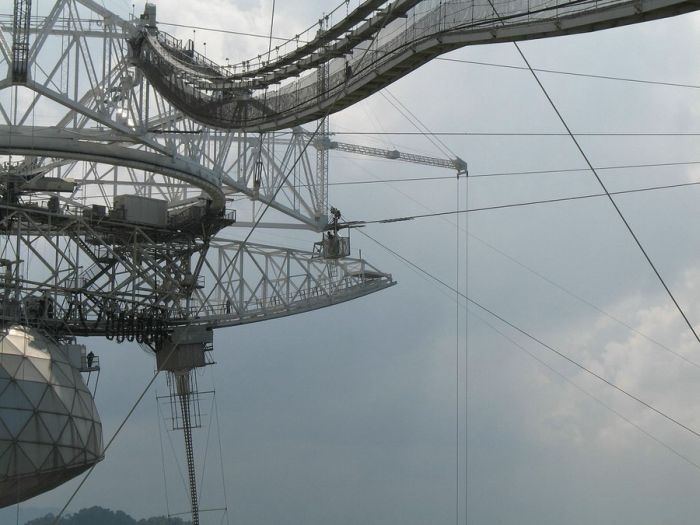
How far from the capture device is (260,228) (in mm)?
56969

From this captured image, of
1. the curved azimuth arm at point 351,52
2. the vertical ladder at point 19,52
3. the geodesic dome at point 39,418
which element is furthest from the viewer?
the geodesic dome at point 39,418

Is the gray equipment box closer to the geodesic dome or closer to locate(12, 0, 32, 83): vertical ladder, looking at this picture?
the geodesic dome

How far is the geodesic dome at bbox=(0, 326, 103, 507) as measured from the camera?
155 feet

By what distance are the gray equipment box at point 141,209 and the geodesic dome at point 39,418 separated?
18.2 feet

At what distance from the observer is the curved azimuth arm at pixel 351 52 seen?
26.5 meters

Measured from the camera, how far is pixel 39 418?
47.9 metres

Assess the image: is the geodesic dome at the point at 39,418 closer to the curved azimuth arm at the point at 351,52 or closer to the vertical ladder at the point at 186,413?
the vertical ladder at the point at 186,413

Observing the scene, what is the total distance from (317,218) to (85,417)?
1168cm

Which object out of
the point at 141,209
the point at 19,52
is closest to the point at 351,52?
the point at 19,52

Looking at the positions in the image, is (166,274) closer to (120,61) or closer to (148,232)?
(148,232)

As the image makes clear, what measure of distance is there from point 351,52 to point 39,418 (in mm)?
20338

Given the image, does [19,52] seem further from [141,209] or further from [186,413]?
[186,413]

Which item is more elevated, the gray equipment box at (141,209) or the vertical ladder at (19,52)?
the vertical ladder at (19,52)

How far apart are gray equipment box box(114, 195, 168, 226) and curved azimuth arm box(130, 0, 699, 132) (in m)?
6.79
